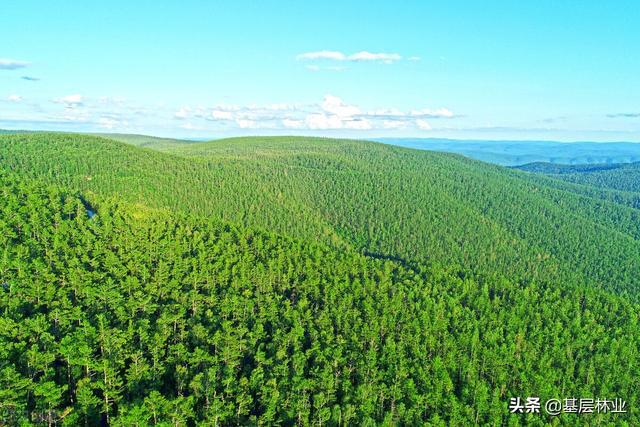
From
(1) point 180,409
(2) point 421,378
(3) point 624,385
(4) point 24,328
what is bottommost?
(3) point 624,385

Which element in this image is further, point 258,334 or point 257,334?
point 258,334

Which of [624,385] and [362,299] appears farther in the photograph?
[362,299]

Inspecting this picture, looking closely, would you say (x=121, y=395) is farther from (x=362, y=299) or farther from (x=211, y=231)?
(x=211, y=231)

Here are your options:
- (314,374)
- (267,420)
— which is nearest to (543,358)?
(314,374)

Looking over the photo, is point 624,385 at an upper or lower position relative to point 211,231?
lower

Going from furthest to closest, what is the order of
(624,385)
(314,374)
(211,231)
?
(211,231)
(624,385)
(314,374)

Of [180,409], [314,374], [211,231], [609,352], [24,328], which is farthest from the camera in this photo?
[211,231]

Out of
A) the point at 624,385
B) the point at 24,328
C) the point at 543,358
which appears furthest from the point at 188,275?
the point at 624,385
